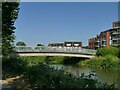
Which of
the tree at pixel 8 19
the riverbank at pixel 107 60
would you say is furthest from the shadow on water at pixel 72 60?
the tree at pixel 8 19

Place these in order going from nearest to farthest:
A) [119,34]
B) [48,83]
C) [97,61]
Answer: [48,83], [97,61], [119,34]

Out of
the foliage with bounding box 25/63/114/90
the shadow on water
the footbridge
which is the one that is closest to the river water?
the foliage with bounding box 25/63/114/90

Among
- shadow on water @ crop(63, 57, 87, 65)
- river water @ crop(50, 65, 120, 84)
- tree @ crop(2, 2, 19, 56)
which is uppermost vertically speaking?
tree @ crop(2, 2, 19, 56)

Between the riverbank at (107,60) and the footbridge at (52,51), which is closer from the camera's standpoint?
the riverbank at (107,60)

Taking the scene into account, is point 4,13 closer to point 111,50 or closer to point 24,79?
point 24,79

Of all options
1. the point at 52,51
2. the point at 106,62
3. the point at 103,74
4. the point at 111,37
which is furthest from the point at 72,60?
the point at 103,74

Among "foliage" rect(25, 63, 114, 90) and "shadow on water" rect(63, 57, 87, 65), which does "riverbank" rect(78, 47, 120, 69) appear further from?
"foliage" rect(25, 63, 114, 90)

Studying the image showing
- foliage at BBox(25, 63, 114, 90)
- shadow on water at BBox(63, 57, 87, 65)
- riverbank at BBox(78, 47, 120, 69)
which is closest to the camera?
foliage at BBox(25, 63, 114, 90)

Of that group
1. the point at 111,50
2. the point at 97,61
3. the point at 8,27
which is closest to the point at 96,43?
the point at 111,50

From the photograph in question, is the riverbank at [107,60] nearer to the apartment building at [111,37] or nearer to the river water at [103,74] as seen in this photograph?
the river water at [103,74]

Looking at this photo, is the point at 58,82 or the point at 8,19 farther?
the point at 8,19

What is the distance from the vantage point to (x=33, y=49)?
157ft

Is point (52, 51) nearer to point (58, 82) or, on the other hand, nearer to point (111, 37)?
point (111, 37)

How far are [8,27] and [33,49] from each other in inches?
1354
